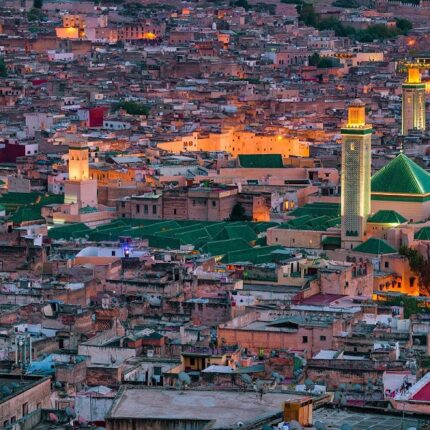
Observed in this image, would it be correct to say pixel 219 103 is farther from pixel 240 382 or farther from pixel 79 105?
pixel 240 382

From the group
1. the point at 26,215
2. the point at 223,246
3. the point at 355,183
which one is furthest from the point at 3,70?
the point at 223,246

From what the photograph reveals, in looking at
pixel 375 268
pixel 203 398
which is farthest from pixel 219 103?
pixel 203 398

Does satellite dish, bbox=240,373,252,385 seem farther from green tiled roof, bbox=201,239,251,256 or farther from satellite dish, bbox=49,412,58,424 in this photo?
green tiled roof, bbox=201,239,251,256

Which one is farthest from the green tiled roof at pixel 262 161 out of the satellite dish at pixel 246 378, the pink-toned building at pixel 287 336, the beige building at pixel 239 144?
the satellite dish at pixel 246 378

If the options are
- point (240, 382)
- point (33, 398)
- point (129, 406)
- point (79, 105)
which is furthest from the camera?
point (79, 105)

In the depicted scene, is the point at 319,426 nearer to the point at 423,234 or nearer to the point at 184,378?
the point at 184,378

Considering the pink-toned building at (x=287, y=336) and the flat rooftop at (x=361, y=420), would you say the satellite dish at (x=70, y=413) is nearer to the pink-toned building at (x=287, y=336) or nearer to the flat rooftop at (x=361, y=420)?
the flat rooftop at (x=361, y=420)
